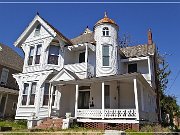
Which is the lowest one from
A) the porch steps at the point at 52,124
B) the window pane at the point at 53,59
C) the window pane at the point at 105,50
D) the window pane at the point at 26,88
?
the porch steps at the point at 52,124

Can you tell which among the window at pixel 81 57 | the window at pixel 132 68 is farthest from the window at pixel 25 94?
the window at pixel 132 68

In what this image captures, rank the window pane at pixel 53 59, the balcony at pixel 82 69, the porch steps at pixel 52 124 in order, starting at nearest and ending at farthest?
the porch steps at pixel 52 124
the balcony at pixel 82 69
the window pane at pixel 53 59

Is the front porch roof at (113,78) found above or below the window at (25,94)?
above

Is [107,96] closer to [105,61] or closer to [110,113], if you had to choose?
[110,113]

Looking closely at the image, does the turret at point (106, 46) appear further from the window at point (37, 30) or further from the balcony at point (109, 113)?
the window at point (37, 30)

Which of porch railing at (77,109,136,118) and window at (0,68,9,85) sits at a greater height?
window at (0,68,9,85)

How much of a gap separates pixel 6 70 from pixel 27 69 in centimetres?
949

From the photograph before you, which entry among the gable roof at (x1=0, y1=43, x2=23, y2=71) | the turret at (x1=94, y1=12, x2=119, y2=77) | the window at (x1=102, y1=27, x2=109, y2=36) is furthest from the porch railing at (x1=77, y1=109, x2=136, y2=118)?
the gable roof at (x1=0, y1=43, x2=23, y2=71)

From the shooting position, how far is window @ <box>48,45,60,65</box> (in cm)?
2094

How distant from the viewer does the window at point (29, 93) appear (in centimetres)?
1995

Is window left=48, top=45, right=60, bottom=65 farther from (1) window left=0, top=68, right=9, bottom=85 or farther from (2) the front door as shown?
(1) window left=0, top=68, right=9, bottom=85

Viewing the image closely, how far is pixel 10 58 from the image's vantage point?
103ft

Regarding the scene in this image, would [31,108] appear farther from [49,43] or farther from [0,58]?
[0,58]

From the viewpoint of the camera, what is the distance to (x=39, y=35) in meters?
22.3
